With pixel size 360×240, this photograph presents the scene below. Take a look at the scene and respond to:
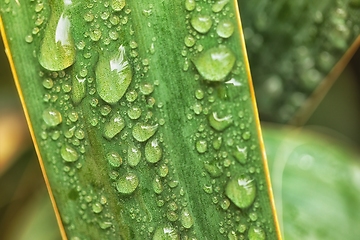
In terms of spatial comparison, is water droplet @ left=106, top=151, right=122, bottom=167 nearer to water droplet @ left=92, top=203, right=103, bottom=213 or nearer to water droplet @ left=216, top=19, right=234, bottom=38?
water droplet @ left=92, top=203, right=103, bottom=213

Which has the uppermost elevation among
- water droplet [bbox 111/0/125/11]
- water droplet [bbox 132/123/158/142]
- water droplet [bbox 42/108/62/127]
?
water droplet [bbox 111/0/125/11]

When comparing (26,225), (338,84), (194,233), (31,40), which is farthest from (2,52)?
(338,84)

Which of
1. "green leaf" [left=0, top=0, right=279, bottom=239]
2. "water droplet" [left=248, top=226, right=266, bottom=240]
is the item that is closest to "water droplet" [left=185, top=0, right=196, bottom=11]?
"green leaf" [left=0, top=0, right=279, bottom=239]

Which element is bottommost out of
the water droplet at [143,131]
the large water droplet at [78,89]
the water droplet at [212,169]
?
the water droplet at [212,169]

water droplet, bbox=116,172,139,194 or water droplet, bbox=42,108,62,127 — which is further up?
water droplet, bbox=42,108,62,127

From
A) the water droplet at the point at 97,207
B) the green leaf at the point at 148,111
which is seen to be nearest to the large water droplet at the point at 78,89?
the green leaf at the point at 148,111

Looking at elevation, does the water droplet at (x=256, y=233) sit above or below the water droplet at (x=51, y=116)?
below

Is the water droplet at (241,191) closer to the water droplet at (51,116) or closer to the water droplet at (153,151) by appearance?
the water droplet at (153,151)
